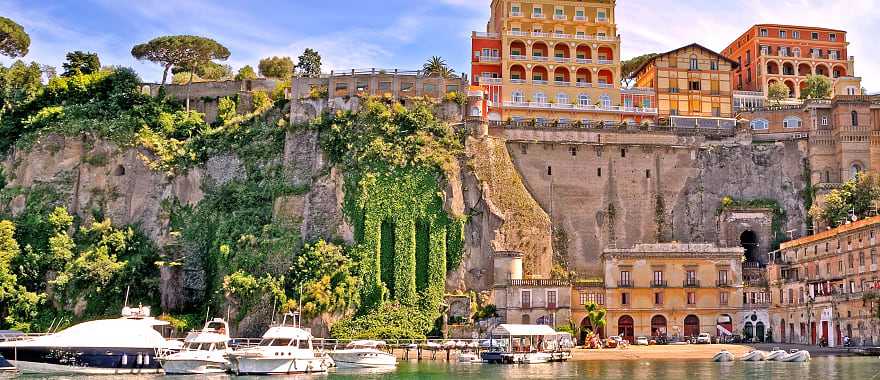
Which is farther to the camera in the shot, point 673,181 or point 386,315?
point 673,181

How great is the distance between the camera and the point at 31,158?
7156cm

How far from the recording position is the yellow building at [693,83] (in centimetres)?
7850

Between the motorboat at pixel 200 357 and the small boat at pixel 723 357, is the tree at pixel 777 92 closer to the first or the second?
the small boat at pixel 723 357

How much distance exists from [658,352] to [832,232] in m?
13.6

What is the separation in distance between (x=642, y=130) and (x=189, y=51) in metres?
34.2

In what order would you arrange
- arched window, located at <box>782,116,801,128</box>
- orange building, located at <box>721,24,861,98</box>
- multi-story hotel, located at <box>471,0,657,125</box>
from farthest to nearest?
orange building, located at <box>721,24,861,98</box>
multi-story hotel, located at <box>471,0,657,125</box>
arched window, located at <box>782,116,801,128</box>

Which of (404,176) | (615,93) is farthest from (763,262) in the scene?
(404,176)

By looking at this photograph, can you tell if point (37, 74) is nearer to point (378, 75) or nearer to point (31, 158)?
Result: point (31, 158)

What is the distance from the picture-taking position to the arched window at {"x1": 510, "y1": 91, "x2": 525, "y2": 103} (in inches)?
2975

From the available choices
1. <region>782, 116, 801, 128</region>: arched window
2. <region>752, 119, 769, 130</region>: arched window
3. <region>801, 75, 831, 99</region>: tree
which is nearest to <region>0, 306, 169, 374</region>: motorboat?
<region>752, 119, 769, 130</region>: arched window

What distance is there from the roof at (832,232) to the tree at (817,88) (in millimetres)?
22126

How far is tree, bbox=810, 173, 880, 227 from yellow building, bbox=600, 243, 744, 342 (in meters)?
8.34

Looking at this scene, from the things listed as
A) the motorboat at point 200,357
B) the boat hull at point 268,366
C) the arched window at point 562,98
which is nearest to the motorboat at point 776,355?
the boat hull at point 268,366

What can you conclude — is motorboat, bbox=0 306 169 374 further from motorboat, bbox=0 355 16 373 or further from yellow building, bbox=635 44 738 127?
yellow building, bbox=635 44 738 127
